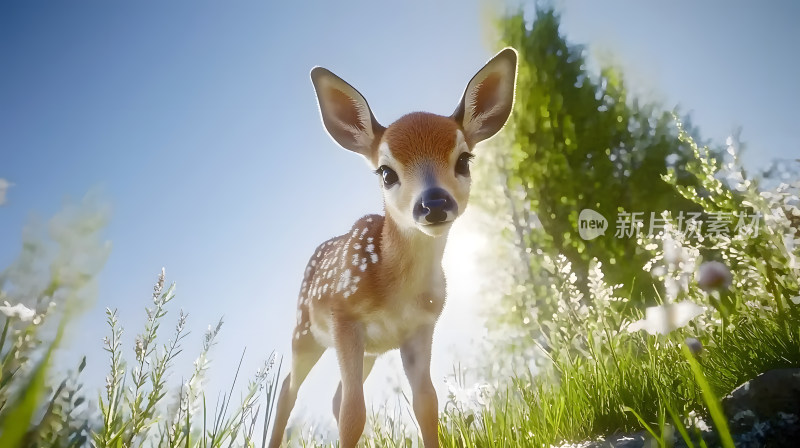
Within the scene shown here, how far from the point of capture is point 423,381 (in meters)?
2.37

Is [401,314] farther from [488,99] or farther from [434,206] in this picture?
[488,99]

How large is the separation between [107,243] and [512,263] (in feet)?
25.0

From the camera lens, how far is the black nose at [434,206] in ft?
6.61

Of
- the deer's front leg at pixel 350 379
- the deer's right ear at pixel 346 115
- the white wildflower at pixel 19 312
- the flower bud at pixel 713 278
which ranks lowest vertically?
the white wildflower at pixel 19 312

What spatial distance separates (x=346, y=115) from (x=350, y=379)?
1.45 m

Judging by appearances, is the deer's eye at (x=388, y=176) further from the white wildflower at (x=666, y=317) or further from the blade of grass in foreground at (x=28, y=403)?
the blade of grass in foreground at (x=28, y=403)

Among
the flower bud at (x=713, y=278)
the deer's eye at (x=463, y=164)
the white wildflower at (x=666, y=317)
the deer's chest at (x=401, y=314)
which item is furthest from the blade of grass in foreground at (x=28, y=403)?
the flower bud at (x=713, y=278)

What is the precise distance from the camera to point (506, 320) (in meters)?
7.93

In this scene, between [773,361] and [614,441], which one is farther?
[773,361]

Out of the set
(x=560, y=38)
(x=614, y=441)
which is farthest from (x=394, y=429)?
(x=560, y=38)

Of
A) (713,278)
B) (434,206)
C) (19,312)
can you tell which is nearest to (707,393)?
(19,312)

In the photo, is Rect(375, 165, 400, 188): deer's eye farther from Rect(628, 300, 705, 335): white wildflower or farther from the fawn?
Rect(628, 300, 705, 335): white wildflower

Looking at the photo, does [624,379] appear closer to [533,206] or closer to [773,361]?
[773,361]

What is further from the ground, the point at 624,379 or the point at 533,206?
the point at 533,206
